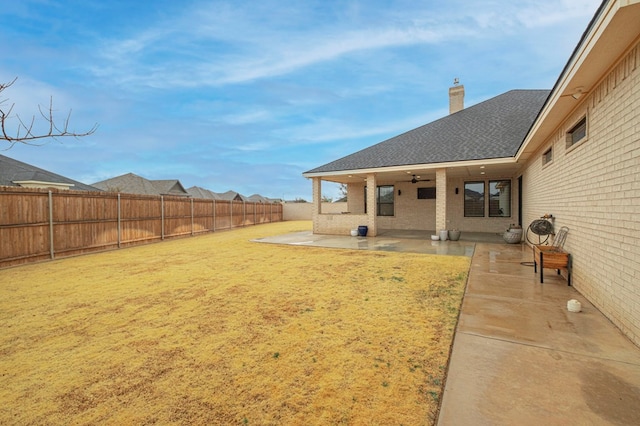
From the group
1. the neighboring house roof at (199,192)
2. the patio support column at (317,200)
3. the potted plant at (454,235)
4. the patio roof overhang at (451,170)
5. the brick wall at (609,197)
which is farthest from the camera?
the neighboring house roof at (199,192)

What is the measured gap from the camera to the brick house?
3.12 m

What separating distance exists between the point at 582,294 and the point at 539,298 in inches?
32.7

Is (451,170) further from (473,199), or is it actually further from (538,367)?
(538,367)

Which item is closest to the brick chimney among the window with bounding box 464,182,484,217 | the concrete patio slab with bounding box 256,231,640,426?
the window with bounding box 464,182,484,217

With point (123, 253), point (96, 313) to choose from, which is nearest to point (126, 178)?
point (123, 253)

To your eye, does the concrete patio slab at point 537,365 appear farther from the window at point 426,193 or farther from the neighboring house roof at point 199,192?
the neighboring house roof at point 199,192

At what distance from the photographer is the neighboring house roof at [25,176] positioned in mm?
16297

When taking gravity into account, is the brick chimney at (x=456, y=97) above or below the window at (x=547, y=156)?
above

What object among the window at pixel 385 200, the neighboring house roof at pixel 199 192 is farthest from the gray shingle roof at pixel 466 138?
the neighboring house roof at pixel 199 192

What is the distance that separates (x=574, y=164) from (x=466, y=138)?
7813 millimetres

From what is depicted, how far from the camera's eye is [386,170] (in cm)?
1222

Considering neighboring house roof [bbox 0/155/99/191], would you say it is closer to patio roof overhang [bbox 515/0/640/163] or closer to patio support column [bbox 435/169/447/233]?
patio support column [bbox 435/169/447/233]

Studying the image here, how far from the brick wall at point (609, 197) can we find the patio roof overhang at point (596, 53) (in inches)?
4.5

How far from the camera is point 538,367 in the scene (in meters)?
2.49
